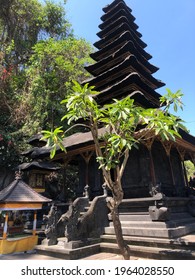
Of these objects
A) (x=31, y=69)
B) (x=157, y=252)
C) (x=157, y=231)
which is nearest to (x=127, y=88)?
(x=157, y=231)

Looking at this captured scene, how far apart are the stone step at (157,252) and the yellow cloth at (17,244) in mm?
2951

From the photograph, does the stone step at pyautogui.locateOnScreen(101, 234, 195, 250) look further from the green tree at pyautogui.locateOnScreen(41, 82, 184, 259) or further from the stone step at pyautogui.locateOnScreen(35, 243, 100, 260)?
the green tree at pyautogui.locateOnScreen(41, 82, 184, 259)

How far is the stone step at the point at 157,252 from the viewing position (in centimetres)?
532

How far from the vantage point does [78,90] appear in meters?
4.38

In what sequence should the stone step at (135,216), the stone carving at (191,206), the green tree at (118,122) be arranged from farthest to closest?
the stone carving at (191,206) < the stone step at (135,216) < the green tree at (118,122)

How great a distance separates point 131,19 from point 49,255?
17.7 m

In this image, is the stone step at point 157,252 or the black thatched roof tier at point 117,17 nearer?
the stone step at point 157,252

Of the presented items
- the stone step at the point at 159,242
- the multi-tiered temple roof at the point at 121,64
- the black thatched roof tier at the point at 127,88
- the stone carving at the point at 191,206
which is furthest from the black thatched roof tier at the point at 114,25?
the stone step at the point at 159,242

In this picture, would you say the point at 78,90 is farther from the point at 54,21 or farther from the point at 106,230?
the point at 54,21

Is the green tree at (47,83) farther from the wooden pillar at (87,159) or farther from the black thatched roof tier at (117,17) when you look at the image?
the wooden pillar at (87,159)

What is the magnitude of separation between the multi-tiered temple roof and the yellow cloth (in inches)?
303

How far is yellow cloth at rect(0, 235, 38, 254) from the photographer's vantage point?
724 cm

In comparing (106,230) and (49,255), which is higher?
(106,230)

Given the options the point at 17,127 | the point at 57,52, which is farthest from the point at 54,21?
the point at 17,127
